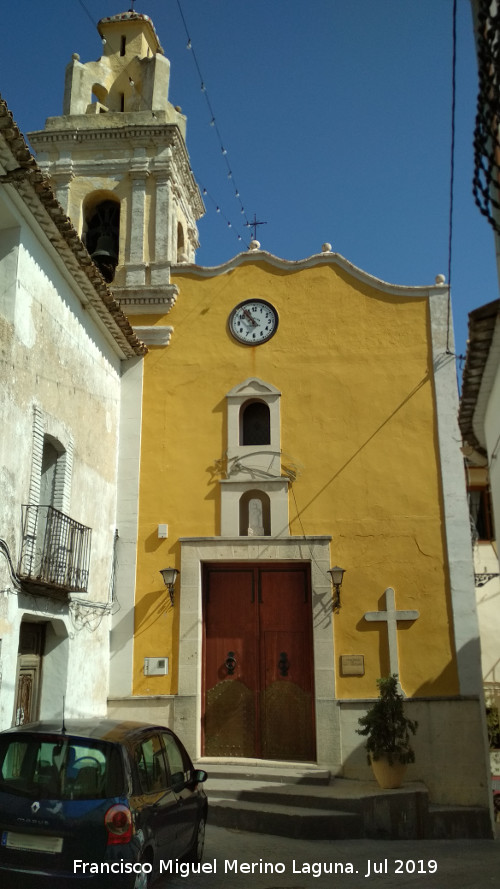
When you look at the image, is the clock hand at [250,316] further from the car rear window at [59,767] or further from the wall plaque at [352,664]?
the car rear window at [59,767]

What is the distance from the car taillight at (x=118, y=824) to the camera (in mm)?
5305

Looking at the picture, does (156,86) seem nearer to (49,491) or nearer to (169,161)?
(169,161)

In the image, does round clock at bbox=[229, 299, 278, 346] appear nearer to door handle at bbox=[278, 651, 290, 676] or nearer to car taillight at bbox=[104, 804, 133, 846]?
door handle at bbox=[278, 651, 290, 676]

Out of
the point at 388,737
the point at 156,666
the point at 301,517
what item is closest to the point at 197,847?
the point at 388,737

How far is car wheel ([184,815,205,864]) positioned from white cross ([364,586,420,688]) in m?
5.22

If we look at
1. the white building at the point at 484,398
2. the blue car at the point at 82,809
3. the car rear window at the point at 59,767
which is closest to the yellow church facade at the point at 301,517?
the white building at the point at 484,398

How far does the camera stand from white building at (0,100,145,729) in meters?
8.92

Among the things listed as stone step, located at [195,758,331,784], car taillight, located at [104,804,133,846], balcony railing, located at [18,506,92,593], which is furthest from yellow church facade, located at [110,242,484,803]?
car taillight, located at [104,804,133,846]

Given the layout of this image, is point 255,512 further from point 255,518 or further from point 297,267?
point 297,267

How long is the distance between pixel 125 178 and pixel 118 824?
12.2 m

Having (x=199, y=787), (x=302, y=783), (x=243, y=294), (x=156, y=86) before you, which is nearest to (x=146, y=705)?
(x=302, y=783)

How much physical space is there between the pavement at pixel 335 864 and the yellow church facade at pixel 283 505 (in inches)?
86.0

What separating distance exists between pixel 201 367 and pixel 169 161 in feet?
13.4

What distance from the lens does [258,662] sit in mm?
12453
